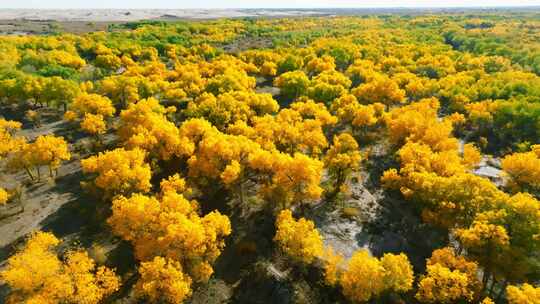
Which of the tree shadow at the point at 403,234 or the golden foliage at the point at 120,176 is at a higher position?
the golden foliage at the point at 120,176

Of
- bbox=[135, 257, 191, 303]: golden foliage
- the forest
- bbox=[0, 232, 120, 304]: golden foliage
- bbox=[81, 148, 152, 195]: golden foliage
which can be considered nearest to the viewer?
bbox=[0, 232, 120, 304]: golden foliage

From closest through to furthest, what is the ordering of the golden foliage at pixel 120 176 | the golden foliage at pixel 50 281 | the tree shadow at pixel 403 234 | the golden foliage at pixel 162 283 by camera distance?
the golden foliage at pixel 50 281, the golden foliage at pixel 162 283, the tree shadow at pixel 403 234, the golden foliage at pixel 120 176

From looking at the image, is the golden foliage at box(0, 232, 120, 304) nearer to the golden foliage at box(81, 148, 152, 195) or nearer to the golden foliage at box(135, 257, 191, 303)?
the golden foliage at box(135, 257, 191, 303)

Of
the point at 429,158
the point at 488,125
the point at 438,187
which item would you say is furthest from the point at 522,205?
the point at 488,125

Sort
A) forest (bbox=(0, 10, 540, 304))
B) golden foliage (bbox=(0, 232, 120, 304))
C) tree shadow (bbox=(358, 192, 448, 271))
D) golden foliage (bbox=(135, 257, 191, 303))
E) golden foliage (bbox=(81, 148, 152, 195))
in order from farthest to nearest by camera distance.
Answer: golden foliage (bbox=(81, 148, 152, 195)) < tree shadow (bbox=(358, 192, 448, 271)) < forest (bbox=(0, 10, 540, 304)) < golden foliage (bbox=(135, 257, 191, 303)) < golden foliage (bbox=(0, 232, 120, 304))

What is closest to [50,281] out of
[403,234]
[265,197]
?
[265,197]

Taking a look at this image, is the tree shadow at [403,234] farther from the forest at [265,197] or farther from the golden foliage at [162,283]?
the golden foliage at [162,283]

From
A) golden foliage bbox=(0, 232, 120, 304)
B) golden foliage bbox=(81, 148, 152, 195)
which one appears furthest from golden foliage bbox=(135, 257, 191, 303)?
golden foliage bbox=(81, 148, 152, 195)

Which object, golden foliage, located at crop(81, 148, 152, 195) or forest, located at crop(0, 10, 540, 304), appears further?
golden foliage, located at crop(81, 148, 152, 195)

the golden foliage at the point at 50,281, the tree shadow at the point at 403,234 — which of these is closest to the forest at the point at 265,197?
the golden foliage at the point at 50,281

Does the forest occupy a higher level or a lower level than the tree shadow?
higher
